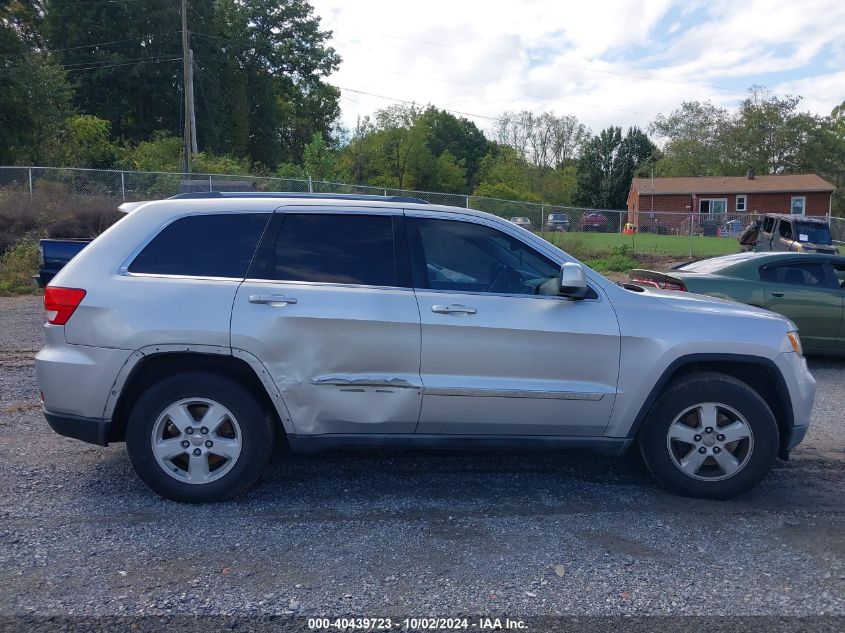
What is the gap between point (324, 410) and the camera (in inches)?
185

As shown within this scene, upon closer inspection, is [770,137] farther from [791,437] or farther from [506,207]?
[791,437]

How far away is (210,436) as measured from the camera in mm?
4688

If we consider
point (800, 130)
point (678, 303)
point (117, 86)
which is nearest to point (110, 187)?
point (678, 303)

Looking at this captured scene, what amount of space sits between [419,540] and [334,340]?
4.12 feet

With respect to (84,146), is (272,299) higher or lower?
lower

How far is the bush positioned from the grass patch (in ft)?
45.9

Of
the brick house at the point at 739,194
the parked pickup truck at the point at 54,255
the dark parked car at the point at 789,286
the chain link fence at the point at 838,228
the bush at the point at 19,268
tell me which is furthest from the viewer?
the brick house at the point at 739,194

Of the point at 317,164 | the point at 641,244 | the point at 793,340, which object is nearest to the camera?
the point at 793,340

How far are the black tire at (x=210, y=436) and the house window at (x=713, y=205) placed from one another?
57898mm

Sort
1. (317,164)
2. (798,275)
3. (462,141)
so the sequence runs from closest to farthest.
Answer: (798,275) < (317,164) < (462,141)

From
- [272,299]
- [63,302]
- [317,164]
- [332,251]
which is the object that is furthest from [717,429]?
[317,164]

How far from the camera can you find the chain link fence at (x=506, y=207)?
68.7 feet

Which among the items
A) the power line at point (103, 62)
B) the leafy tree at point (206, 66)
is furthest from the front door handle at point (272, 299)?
the power line at point (103, 62)

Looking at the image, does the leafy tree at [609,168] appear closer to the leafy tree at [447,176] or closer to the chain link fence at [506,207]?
the leafy tree at [447,176]
